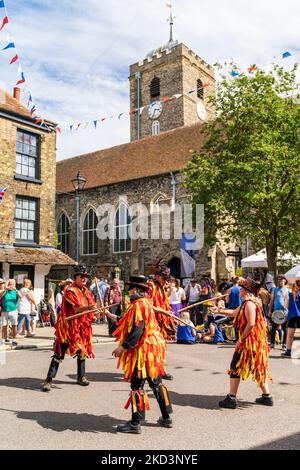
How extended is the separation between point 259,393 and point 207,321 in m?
6.20

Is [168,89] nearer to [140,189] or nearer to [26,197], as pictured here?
[140,189]

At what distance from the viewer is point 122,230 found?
2998 cm

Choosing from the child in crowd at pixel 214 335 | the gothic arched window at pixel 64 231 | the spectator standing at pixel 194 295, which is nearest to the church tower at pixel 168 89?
the gothic arched window at pixel 64 231

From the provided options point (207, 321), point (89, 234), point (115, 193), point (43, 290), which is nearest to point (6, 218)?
point (43, 290)

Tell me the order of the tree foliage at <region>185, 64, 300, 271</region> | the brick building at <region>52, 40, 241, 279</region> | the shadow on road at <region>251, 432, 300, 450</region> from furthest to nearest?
the brick building at <region>52, 40, 241, 279</region> < the tree foliage at <region>185, 64, 300, 271</region> < the shadow on road at <region>251, 432, 300, 450</region>

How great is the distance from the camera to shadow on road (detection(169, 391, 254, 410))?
5.45m

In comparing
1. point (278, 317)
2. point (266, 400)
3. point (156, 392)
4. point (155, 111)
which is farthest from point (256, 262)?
point (155, 111)

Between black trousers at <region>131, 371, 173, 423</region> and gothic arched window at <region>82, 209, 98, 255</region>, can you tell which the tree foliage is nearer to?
black trousers at <region>131, 371, 173, 423</region>

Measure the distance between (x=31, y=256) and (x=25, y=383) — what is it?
36.8 feet

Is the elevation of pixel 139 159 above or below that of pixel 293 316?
above

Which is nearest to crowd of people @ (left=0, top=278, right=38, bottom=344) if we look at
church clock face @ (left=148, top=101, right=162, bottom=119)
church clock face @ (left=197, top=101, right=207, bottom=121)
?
church clock face @ (left=148, top=101, right=162, bottom=119)

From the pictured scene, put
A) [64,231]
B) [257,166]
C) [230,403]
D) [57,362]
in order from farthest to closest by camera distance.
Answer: [64,231] → [257,166] → [57,362] → [230,403]

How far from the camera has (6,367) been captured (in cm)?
800

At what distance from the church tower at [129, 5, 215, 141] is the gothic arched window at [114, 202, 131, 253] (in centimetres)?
1297
